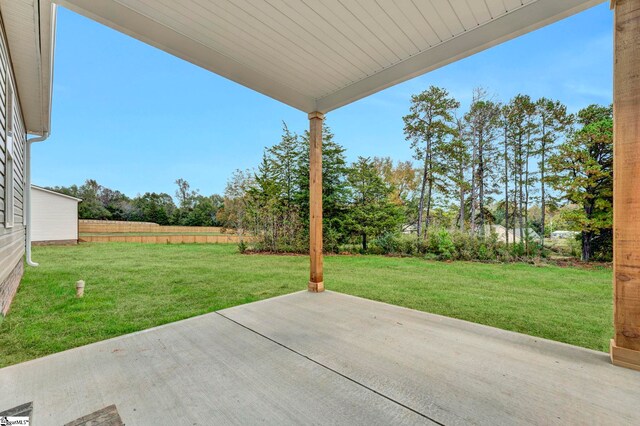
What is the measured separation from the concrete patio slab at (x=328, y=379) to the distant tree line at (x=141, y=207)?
1969 cm

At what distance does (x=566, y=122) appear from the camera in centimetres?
638

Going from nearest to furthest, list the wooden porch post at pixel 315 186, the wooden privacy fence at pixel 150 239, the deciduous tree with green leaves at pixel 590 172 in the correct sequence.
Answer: the wooden porch post at pixel 315 186
the deciduous tree with green leaves at pixel 590 172
the wooden privacy fence at pixel 150 239

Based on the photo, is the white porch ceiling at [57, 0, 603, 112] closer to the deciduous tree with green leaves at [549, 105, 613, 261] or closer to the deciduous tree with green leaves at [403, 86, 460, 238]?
the deciduous tree with green leaves at [549, 105, 613, 261]

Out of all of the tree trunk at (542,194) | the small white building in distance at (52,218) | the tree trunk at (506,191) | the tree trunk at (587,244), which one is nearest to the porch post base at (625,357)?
the tree trunk at (587,244)

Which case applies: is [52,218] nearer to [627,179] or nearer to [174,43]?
[174,43]

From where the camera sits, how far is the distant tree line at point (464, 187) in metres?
5.96

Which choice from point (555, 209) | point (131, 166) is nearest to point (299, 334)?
point (555, 209)

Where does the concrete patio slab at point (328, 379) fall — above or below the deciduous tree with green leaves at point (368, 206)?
below

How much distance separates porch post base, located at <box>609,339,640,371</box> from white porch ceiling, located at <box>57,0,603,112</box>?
203 centimetres

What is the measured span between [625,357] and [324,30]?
2818mm

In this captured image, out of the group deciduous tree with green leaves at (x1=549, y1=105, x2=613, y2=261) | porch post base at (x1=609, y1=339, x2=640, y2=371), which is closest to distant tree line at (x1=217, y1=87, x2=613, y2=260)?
deciduous tree with green leaves at (x1=549, y1=105, x2=613, y2=261)

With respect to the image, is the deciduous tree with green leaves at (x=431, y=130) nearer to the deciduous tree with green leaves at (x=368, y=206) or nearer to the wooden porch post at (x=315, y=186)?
the deciduous tree with green leaves at (x=368, y=206)

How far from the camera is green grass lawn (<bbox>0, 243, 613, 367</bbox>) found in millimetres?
2441

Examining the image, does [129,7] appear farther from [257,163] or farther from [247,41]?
[257,163]
